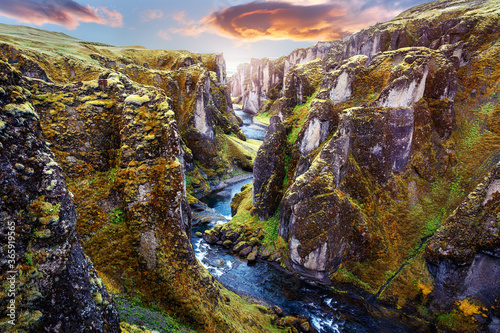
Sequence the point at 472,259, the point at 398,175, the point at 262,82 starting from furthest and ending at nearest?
the point at 262,82 < the point at 398,175 < the point at 472,259

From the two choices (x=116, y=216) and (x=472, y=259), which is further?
(x=472, y=259)

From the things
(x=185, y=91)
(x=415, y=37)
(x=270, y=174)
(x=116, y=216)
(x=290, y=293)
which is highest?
(x=415, y=37)

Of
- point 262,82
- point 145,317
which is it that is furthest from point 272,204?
point 262,82

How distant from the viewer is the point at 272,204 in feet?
106

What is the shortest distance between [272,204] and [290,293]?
1171 centimetres

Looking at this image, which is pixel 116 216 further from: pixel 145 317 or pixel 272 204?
pixel 272 204

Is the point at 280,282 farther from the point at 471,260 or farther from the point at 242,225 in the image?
the point at 471,260

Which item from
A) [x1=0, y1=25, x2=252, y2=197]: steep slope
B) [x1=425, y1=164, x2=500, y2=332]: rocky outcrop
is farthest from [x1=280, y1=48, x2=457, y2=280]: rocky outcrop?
[x1=0, y1=25, x2=252, y2=197]: steep slope

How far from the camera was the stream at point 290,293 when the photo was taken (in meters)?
19.7

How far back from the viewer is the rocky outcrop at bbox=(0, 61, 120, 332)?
5105 millimetres

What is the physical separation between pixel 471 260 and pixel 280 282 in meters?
16.2

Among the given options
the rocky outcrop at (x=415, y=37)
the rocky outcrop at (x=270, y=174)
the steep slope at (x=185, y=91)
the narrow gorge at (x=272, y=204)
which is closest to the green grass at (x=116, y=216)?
the narrow gorge at (x=272, y=204)

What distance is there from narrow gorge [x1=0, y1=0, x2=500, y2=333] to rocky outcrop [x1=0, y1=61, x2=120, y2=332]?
31 millimetres

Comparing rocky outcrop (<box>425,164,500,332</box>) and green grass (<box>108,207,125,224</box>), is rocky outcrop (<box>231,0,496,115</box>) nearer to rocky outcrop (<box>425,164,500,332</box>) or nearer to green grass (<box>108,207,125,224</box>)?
rocky outcrop (<box>425,164,500,332</box>)
